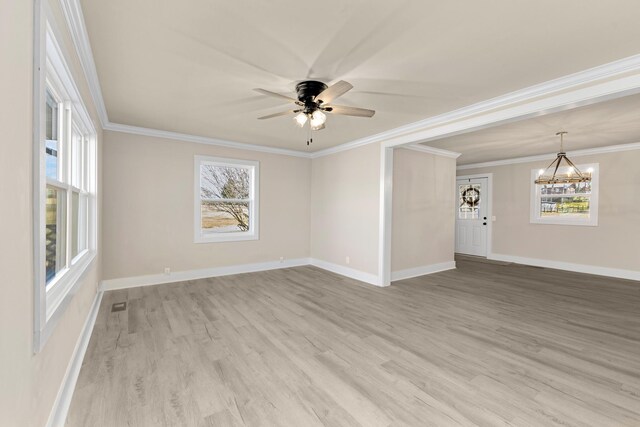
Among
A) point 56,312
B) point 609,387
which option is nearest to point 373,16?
point 56,312

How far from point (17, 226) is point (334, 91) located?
219 centimetres

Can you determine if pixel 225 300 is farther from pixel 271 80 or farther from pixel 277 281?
pixel 271 80

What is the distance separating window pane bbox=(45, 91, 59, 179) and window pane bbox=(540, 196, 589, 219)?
8.25m

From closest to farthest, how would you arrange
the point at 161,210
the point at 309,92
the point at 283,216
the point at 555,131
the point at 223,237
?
the point at 309,92 < the point at 555,131 < the point at 161,210 < the point at 223,237 < the point at 283,216

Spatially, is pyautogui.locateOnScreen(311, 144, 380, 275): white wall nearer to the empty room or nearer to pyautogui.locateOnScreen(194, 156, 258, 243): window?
the empty room

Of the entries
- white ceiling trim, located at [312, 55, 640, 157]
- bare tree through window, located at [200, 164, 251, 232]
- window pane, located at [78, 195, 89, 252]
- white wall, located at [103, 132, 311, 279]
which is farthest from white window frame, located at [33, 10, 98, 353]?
white ceiling trim, located at [312, 55, 640, 157]

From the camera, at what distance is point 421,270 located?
5629 mm

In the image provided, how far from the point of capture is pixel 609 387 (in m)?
2.12

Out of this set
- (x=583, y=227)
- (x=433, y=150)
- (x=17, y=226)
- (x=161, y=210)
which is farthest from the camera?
(x=583, y=227)

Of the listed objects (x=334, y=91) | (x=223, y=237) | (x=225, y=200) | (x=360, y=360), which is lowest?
(x=360, y=360)

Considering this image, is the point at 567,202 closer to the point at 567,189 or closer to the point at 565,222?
the point at 567,189

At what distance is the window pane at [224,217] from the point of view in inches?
214

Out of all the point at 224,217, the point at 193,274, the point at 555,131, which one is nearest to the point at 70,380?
the point at 193,274

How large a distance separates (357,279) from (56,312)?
4.27 meters
